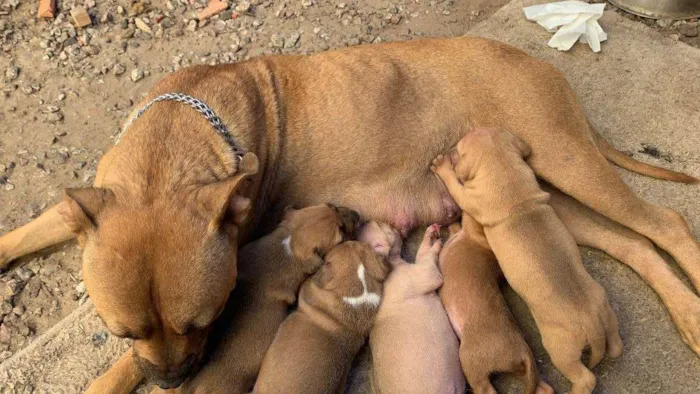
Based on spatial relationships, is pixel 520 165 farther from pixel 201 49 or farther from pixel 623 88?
pixel 201 49

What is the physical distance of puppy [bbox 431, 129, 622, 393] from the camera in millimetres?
3236

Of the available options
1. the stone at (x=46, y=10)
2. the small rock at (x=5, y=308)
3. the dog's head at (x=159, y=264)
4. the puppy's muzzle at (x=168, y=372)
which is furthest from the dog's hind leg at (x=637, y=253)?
the stone at (x=46, y=10)

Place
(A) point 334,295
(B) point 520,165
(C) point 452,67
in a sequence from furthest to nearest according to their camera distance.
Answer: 1. (C) point 452,67
2. (B) point 520,165
3. (A) point 334,295

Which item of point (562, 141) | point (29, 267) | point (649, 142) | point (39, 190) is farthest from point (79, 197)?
point (649, 142)

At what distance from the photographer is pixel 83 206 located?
280 centimetres

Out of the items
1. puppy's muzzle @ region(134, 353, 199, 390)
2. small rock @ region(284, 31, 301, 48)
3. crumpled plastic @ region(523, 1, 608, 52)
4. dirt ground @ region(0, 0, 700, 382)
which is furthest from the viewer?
small rock @ region(284, 31, 301, 48)

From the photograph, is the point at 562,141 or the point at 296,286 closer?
the point at 296,286

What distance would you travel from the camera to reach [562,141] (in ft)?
12.8

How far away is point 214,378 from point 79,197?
111cm

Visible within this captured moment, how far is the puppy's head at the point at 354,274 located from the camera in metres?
3.49

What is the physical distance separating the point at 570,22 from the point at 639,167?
1758 millimetres

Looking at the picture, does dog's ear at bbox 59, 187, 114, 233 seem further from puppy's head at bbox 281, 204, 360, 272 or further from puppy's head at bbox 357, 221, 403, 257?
puppy's head at bbox 357, 221, 403, 257

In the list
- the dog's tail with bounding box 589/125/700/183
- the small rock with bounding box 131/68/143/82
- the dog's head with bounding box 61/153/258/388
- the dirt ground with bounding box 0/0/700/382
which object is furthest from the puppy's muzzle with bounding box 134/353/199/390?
the small rock with bounding box 131/68/143/82

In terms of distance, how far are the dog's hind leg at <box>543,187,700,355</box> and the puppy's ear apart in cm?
48
